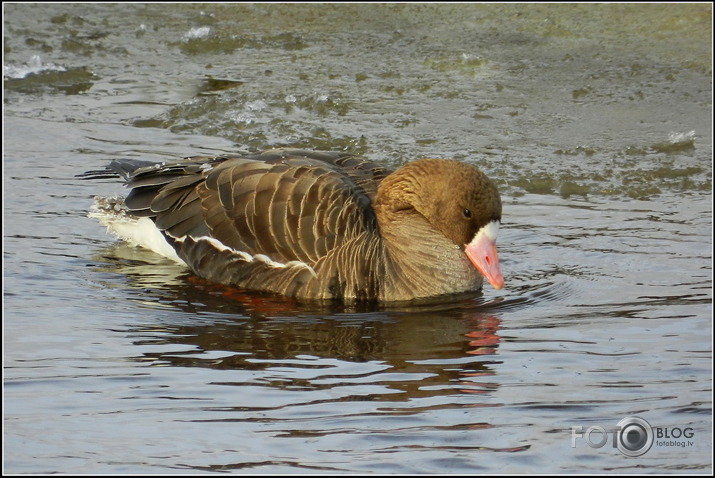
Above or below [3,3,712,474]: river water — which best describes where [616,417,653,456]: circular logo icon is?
below

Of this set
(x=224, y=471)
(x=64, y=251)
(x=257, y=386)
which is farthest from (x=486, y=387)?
(x=64, y=251)

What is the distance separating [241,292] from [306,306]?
2.14ft

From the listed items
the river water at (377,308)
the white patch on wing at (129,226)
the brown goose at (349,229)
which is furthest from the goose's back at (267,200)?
the river water at (377,308)

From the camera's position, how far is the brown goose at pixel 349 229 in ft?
27.3

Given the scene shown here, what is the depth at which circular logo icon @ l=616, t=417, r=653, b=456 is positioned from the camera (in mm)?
5703

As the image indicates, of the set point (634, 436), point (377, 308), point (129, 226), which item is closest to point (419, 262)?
point (377, 308)

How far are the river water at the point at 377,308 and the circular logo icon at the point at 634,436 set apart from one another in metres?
0.04

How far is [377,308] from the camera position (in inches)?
327

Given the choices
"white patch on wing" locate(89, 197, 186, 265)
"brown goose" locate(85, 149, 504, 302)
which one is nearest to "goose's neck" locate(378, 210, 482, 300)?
"brown goose" locate(85, 149, 504, 302)

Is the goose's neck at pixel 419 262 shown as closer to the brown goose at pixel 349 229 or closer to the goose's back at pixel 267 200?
the brown goose at pixel 349 229

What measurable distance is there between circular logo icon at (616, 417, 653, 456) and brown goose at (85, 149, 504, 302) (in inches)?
88.9

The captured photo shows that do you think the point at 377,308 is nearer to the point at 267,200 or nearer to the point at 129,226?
the point at 267,200

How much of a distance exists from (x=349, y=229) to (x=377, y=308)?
1.94 ft

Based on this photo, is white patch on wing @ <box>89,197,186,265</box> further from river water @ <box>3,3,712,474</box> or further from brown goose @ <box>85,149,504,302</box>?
brown goose @ <box>85,149,504,302</box>
